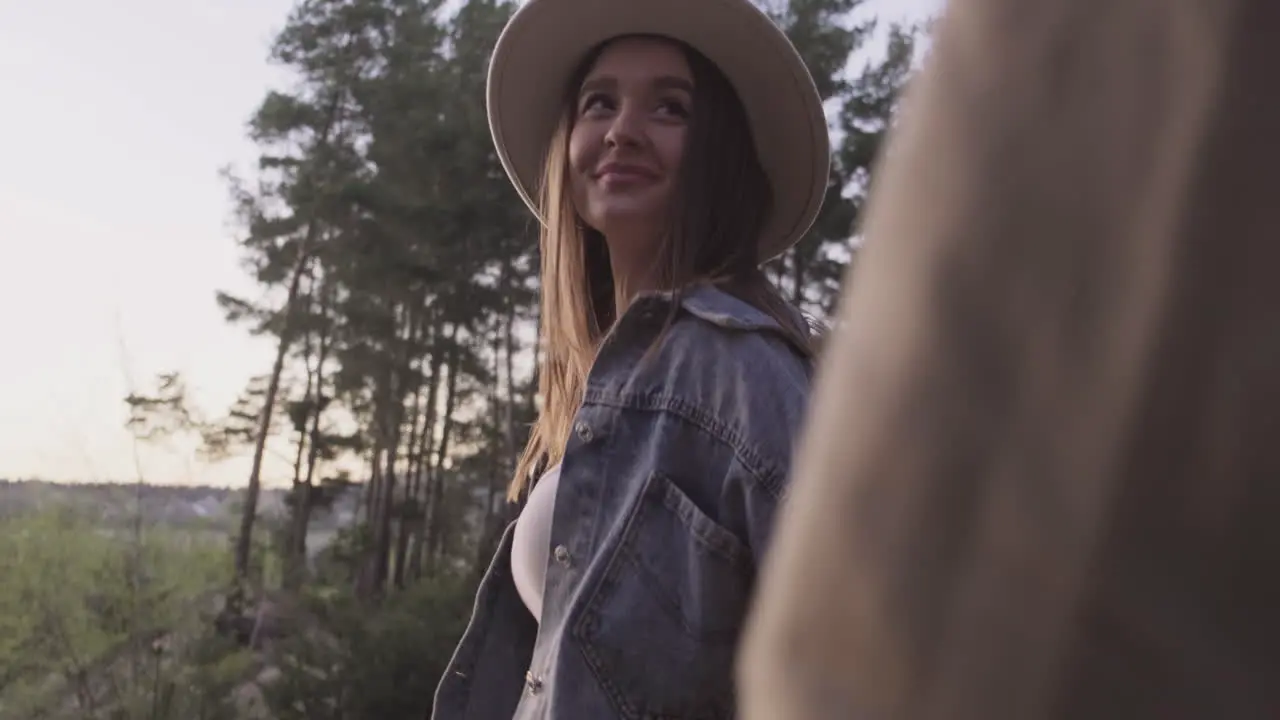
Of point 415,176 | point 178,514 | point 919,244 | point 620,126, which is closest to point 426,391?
point 415,176

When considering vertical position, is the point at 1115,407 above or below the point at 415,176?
below

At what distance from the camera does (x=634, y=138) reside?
1554 mm

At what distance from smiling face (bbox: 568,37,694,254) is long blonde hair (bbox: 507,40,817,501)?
0.02m

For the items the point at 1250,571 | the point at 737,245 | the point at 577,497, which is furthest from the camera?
the point at 737,245

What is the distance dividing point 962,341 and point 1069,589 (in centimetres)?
6

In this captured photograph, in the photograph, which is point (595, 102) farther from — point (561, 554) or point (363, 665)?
point (363, 665)

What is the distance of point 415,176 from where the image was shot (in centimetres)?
1616

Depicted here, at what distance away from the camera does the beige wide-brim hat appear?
5.16 feet

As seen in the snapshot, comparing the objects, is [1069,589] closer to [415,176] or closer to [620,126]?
[620,126]

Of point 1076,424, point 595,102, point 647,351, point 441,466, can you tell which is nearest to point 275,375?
point 441,466

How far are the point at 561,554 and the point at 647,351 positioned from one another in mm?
255

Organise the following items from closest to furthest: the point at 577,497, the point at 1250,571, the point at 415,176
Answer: the point at 1250,571 → the point at 577,497 → the point at 415,176

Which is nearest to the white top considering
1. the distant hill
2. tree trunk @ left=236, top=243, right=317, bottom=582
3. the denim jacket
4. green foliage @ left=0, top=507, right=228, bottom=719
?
the denim jacket

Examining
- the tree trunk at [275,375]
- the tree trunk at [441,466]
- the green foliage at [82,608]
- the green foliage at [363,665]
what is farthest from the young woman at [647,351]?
the tree trunk at [441,466]
